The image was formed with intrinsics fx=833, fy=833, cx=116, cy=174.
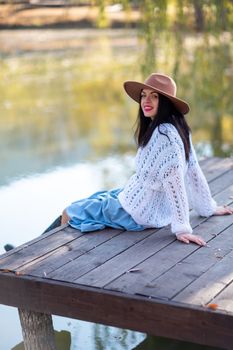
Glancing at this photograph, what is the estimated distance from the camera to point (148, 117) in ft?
11.8

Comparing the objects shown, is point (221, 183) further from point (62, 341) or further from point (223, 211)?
point (62, 341)

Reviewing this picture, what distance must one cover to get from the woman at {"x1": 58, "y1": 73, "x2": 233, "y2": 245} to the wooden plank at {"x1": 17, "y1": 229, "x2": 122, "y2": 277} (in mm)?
66

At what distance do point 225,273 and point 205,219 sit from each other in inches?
29.1

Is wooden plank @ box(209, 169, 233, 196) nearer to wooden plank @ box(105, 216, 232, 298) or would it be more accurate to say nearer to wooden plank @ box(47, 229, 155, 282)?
wooden plank @ box(47, 229, 155, 282)

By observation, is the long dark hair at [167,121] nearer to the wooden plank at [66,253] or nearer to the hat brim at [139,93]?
the hat brim at [139,93]

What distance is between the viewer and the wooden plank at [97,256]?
3.09 meters

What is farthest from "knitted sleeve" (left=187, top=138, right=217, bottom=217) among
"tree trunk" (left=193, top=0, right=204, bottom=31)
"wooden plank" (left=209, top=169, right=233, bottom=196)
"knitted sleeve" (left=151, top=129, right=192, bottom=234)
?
"tree trunk" (left=193, top=0, right=204, bottom=31)

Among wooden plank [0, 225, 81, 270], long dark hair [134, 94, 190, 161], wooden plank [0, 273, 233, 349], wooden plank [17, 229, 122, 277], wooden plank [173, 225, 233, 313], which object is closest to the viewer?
wooden plank [0, 273, 233, 349]

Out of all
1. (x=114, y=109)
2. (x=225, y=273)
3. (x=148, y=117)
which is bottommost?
(x=114, y=109)

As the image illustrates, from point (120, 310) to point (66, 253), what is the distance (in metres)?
0.54

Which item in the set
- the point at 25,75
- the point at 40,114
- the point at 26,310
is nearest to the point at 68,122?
the point at 40,114

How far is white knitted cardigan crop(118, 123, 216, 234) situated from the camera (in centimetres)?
340

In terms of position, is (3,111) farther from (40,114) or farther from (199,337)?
Result: (199,337)

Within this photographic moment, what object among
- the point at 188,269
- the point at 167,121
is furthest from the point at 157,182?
the point at 188,269
